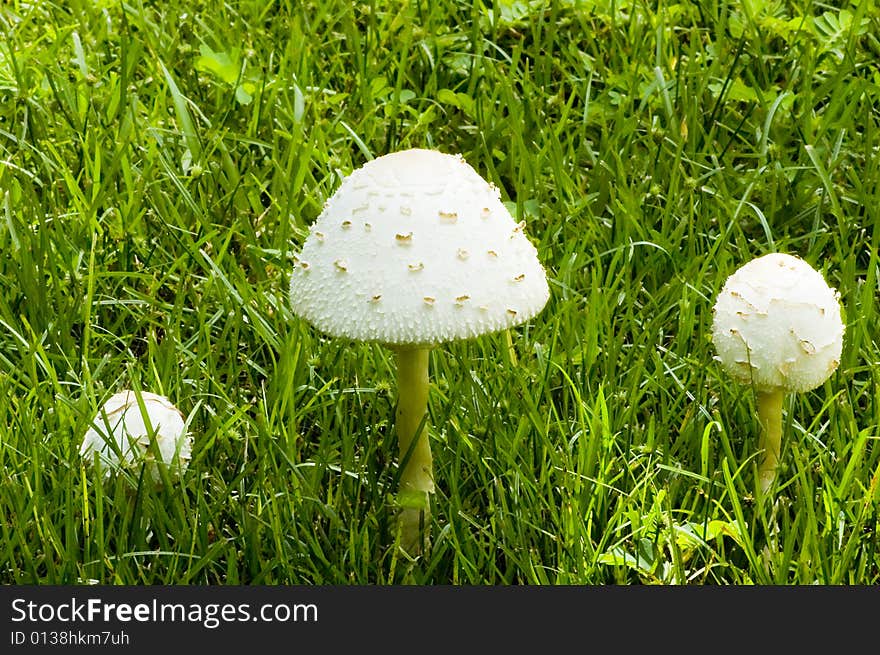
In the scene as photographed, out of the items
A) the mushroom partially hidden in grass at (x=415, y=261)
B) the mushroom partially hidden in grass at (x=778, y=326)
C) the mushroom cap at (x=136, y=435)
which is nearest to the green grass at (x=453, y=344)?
the mushroom cap at (x=136, y=435)

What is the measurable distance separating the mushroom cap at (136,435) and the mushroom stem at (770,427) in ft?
4.43

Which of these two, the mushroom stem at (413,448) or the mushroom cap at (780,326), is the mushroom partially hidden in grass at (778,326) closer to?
the mushroom cap at (780,326)

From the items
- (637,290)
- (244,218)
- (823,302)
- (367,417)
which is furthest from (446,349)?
(823,302)

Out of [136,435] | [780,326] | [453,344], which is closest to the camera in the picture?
[780,326]

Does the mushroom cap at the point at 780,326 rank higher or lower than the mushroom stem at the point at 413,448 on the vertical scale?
higher

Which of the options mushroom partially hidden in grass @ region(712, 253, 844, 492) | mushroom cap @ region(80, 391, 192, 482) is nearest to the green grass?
mushroom cap @ region(80, 391, 192, 482)

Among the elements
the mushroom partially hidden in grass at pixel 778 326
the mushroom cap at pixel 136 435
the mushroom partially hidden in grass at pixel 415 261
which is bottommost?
the mushroom cap at pixel 136 435

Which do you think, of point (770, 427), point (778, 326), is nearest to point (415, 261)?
point (778, 326)

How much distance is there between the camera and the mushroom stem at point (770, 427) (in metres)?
2.78

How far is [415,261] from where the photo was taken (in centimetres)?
231

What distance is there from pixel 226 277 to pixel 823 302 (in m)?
1.74

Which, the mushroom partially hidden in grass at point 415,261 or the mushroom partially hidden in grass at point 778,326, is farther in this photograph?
the mushroom partially hidden in grass at point 778,326

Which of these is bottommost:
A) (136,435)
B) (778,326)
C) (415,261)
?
(136,435)

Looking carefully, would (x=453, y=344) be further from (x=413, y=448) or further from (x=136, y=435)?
(x=136, y=435)
